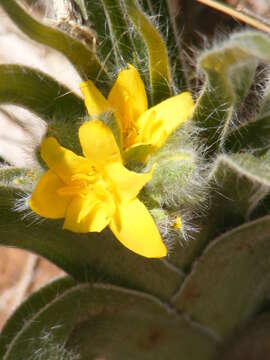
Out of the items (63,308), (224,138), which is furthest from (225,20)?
(63,308)

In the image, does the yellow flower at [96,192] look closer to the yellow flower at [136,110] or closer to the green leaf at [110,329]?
the yellow flower at [136,110]

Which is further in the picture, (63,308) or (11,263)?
(11,263)

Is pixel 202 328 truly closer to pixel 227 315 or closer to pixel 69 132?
pixel 227 315

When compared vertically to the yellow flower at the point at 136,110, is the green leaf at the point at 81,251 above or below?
below

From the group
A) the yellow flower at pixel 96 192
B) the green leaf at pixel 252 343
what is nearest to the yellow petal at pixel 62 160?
the yellow flower at pixel 96 192

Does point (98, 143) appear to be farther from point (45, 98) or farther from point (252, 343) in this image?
point (252, 343)

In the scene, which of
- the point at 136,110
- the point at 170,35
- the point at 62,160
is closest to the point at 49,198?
the point at 62,160

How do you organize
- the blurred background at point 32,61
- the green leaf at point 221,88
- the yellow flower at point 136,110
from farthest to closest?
the blurred background at point 32,61 < the yellow flower at point 136,110 < the green leaf at point 221,88

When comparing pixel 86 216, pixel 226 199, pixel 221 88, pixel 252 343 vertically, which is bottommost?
pixel 252 343
